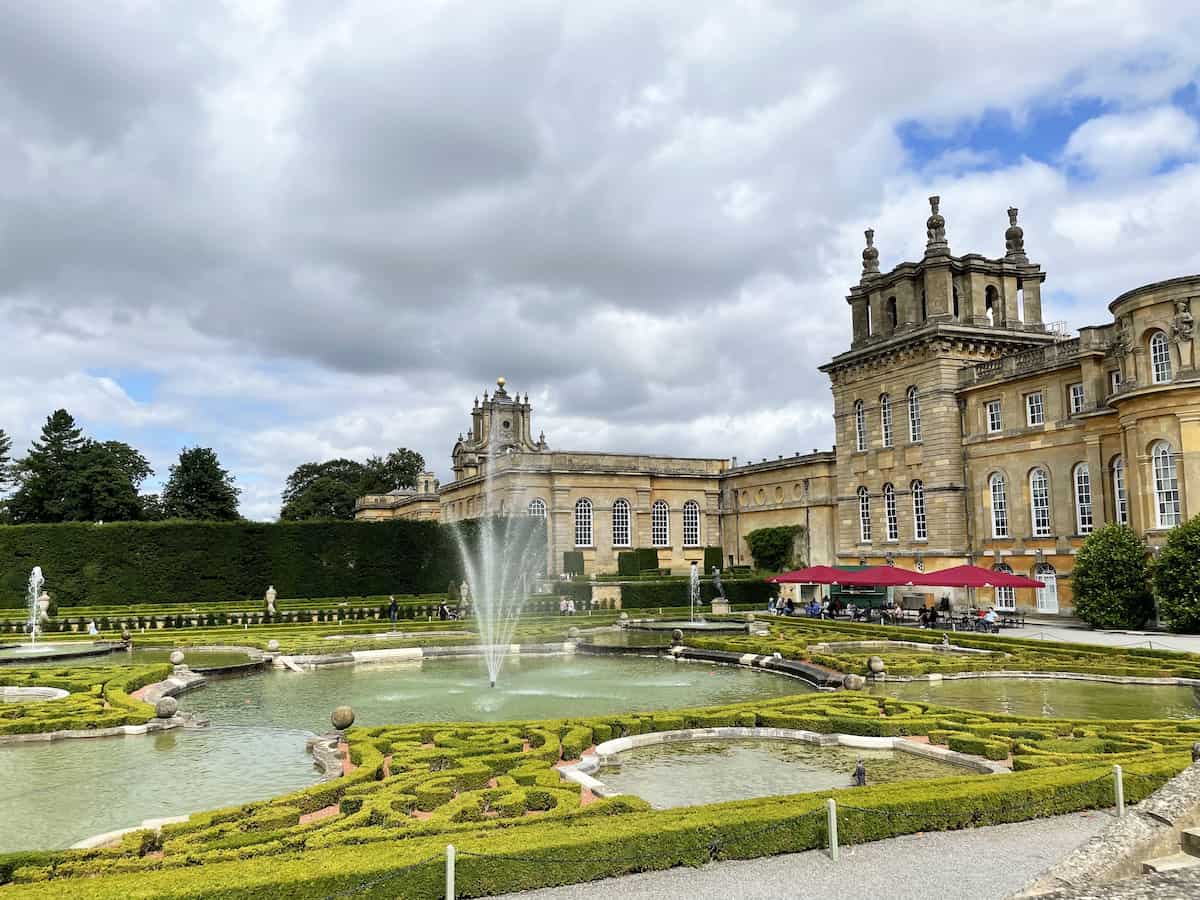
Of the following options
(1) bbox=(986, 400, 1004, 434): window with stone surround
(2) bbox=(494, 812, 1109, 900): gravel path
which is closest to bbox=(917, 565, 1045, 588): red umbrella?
(1) bbox=(986, 400, 1004, 434): window with stone surround

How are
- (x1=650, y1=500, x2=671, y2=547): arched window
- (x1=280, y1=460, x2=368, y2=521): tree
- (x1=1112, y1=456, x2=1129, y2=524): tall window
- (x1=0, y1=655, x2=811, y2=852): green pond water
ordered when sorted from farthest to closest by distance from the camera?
(x1=280, y1=460, x2=368, y2=521): tree, (x1=650, y1=500, x2=671, y2=547): arched window, (x1=1112, y1=456, x2=1129, y2=524): tall window, (x1=0, y1=655, x2=811, y2=852): green pond water

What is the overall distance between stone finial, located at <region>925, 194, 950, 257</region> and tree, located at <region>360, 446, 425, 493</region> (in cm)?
7295

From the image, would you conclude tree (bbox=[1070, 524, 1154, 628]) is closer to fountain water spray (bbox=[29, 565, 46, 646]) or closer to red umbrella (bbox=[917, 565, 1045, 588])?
red umbrella (bbox=[917, 565, 1045, 588])

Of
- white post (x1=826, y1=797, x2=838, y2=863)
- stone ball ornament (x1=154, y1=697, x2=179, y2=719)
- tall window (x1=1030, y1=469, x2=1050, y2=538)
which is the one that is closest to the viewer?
white post (x1=826, y1=797, x2=838, y2=863)

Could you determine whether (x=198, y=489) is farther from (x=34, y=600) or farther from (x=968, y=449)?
(x=968, y=449)

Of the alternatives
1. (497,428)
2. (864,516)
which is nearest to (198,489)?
(497,428)


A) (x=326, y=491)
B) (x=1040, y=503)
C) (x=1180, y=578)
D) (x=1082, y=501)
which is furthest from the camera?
(x=326, y=491)

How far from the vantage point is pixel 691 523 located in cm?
6147

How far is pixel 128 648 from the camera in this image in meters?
27.0

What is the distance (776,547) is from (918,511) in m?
15.6

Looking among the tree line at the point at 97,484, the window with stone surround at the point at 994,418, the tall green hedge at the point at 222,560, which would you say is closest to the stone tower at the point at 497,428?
the tree line at the point at 97,484

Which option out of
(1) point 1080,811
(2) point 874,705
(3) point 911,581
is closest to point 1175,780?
(1) point 1080,811

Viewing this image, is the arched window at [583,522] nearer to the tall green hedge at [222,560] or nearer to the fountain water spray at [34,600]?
the tall green hedge at [222,560]

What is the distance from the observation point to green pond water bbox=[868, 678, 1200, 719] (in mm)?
Answer: 15273
